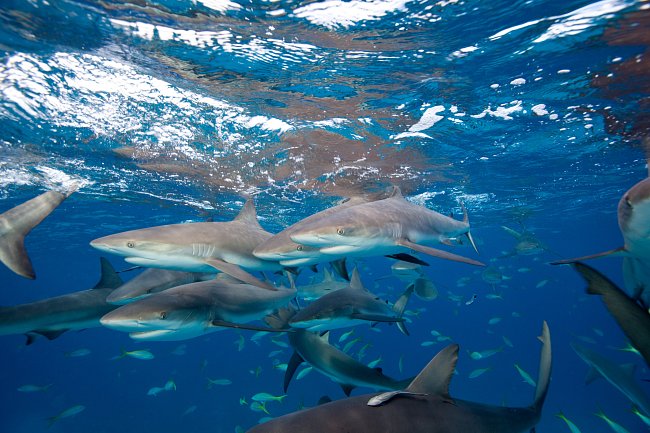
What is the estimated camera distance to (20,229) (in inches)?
149

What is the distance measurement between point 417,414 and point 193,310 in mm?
2919

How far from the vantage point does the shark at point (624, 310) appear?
1.95 metres

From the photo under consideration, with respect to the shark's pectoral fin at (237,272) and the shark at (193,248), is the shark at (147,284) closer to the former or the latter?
the shark at (193,248)

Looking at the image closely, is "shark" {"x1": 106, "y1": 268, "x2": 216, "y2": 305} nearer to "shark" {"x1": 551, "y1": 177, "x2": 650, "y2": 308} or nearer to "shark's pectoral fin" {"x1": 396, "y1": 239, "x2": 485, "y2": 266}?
"shark's pectoral fin" {"x1": 396, "y1": 239, "x2": 485, "y2": 266}

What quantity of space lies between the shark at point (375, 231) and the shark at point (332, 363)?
1.77m

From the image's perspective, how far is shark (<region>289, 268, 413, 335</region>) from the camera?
5.24 metres

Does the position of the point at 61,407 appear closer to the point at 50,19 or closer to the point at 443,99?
the point at 50,19

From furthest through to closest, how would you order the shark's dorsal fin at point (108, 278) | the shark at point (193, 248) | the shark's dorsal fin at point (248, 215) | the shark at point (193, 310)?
the shark's dorsal fin at point (248, 215) → the shark's dorsal fin at point (108, 278) → the shark at point (193, 248) → the shark at point (193, 310)

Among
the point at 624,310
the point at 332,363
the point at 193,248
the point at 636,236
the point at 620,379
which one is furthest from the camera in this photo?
the point at 620,379

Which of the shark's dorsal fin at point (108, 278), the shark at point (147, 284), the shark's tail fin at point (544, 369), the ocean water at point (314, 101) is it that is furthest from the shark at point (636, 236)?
the shark's dorsal fin at point (108, 278)

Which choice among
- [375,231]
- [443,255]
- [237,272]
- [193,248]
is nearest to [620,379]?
[443,255]

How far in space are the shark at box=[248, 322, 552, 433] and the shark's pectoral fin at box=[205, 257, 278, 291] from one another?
68.8 inches

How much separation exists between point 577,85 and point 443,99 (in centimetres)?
353

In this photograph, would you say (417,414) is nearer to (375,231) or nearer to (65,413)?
(375,231)
